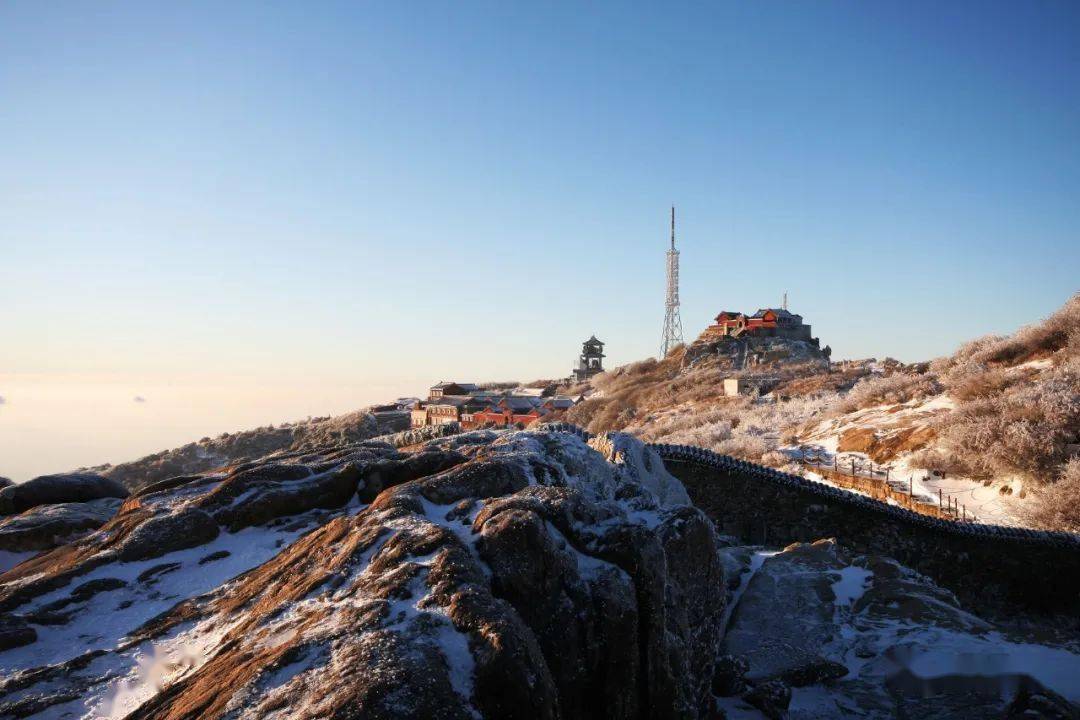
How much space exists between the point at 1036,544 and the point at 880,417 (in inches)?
531

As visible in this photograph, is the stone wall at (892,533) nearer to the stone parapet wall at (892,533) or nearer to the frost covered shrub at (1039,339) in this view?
the stone parapet wall at (892,533)

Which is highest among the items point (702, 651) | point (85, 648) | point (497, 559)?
point (497, 559)

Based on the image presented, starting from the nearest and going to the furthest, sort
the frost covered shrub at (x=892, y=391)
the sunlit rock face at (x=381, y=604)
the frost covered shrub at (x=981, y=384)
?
1. the sunlit rock face at (x=381, y=604)
2. the frost covered shrub at (x=981, y=384)
3. the frost covered shrub at (x=892, y=391)

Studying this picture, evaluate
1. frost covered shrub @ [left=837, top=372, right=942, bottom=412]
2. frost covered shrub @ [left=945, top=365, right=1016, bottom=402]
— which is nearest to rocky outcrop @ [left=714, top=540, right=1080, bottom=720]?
frost covered shrub @ [left=945, top=365, right=1016, bottom=402]

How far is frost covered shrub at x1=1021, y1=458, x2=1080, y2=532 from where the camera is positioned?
16.0m

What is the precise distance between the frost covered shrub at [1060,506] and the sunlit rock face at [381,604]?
43.5 ft

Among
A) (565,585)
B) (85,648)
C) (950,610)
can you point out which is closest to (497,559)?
(565,585)

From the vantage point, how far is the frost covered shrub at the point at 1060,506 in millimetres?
15977

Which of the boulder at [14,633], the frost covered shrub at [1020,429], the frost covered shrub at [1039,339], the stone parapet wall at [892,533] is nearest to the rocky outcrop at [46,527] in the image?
the boulder at [14,633]

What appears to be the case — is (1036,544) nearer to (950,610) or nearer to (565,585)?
(950,610)

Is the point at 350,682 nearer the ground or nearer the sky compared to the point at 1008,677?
nearer the sky

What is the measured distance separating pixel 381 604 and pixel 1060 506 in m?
18.7

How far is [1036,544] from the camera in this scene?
14547mm

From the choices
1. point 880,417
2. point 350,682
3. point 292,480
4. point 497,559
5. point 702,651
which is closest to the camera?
point 350,682
